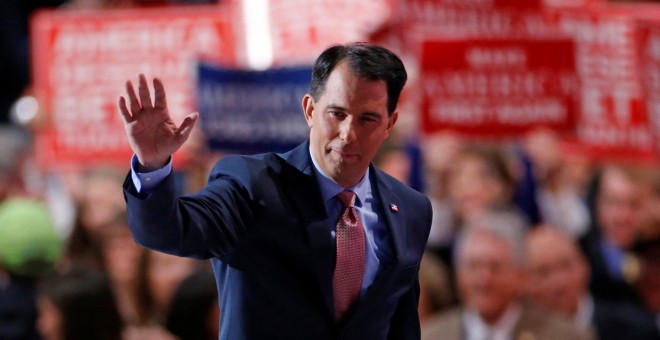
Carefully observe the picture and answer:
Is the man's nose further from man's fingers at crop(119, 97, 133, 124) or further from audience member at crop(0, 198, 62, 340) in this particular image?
audience member at crop(0, 198, 62, 340)

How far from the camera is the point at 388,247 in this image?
3227 mm

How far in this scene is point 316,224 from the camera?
3123 mm

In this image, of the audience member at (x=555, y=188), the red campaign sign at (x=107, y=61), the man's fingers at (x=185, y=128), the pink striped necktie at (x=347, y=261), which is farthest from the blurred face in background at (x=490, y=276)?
the man's fingers at (x=185, y=128)

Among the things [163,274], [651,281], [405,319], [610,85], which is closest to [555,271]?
[651,281]

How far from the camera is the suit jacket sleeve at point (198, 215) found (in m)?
2.81

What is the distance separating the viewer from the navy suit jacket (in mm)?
3072

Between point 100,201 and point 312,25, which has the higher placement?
point 312,25

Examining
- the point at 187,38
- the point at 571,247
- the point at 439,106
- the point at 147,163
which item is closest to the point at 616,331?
the point at 571,247

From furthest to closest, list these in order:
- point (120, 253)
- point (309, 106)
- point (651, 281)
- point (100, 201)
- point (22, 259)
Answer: point (100, 201) → point (651, 281) → point (120, 253) → point (22, 259) → point (309, 106)

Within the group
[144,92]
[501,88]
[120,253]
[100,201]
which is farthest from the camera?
[100,201]

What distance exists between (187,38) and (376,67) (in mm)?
4714

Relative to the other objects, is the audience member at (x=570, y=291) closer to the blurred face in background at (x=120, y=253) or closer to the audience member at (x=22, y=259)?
the blurred face in background at (x=120, y=253)

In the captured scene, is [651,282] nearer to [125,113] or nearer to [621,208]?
[621,208]

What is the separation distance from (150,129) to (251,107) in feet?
12.1
